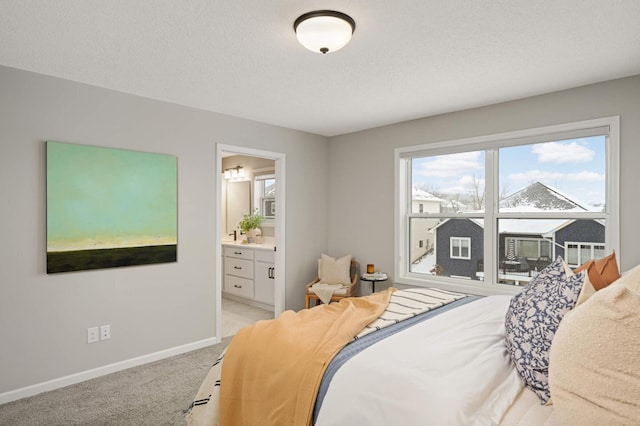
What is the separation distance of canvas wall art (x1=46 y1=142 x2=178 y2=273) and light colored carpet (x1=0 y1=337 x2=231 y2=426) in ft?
3.13

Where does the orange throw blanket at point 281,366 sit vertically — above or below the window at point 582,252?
below

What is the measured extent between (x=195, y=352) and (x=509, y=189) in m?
3.57

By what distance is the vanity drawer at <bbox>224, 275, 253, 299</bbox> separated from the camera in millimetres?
5648

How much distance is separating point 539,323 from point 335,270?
3.31 m

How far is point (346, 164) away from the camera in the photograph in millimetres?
5105

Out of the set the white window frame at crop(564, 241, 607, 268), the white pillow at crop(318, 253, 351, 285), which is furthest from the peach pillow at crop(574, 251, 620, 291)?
the white pillow at crop(318, 253, 351, 285)

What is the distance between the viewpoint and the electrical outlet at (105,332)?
3275 millimetres

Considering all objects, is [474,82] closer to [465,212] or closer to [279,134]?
[465,212]

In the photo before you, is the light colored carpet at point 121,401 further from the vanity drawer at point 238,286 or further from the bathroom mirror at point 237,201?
the bathroom mirror at point 237,201

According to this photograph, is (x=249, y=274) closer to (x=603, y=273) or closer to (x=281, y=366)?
(x=281, y=366)

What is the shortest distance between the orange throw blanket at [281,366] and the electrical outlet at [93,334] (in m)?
1.88

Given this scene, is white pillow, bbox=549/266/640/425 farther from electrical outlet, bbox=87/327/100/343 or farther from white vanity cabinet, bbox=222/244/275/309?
white vanity cabinet, bbox=222/244/275/309

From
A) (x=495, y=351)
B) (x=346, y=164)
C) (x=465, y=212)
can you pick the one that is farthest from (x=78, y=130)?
(x=465, y=212)

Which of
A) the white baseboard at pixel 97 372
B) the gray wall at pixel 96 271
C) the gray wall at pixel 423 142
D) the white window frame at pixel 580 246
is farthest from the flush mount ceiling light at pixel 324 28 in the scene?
the white baseboard at pixel 97 372
